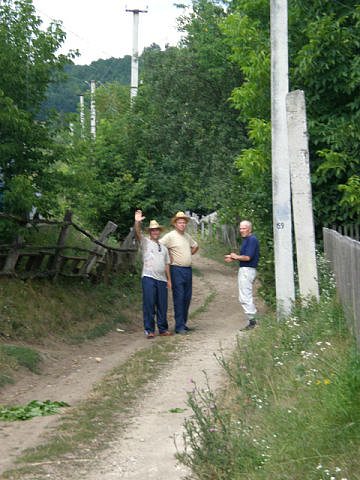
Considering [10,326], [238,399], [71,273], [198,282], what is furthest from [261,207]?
[238,399]

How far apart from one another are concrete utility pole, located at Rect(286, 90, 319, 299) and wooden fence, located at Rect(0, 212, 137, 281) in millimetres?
4861

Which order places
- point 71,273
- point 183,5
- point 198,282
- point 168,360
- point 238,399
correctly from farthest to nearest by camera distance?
point 183,5 → point 198,282 → point 71,273 → point 168,360 → point 238,399

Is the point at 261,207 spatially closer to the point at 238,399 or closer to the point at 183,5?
the point at 238,399

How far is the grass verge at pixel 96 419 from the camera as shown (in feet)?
23.8

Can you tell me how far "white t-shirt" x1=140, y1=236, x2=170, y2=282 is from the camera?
48.4 feet

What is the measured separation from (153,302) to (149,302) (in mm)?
83

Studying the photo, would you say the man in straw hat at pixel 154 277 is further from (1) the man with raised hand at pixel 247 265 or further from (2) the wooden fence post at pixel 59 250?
(2) the wooden fence post at pixel 59 250

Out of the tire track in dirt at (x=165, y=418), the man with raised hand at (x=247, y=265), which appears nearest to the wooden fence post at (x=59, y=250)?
the tire track in dirt at (x=165, y=418)

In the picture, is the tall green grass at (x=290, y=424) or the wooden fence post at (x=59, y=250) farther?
the wooden fence post at (x=59, y=250)

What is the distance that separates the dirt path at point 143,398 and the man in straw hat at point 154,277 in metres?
0.39

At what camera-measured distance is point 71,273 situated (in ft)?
57.2

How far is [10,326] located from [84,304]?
121 inches

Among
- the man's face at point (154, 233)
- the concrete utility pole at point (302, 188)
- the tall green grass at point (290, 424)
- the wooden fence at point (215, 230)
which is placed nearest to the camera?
the tall green grass at point (290, 424)

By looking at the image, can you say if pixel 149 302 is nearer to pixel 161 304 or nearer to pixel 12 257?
pixel 161 304
